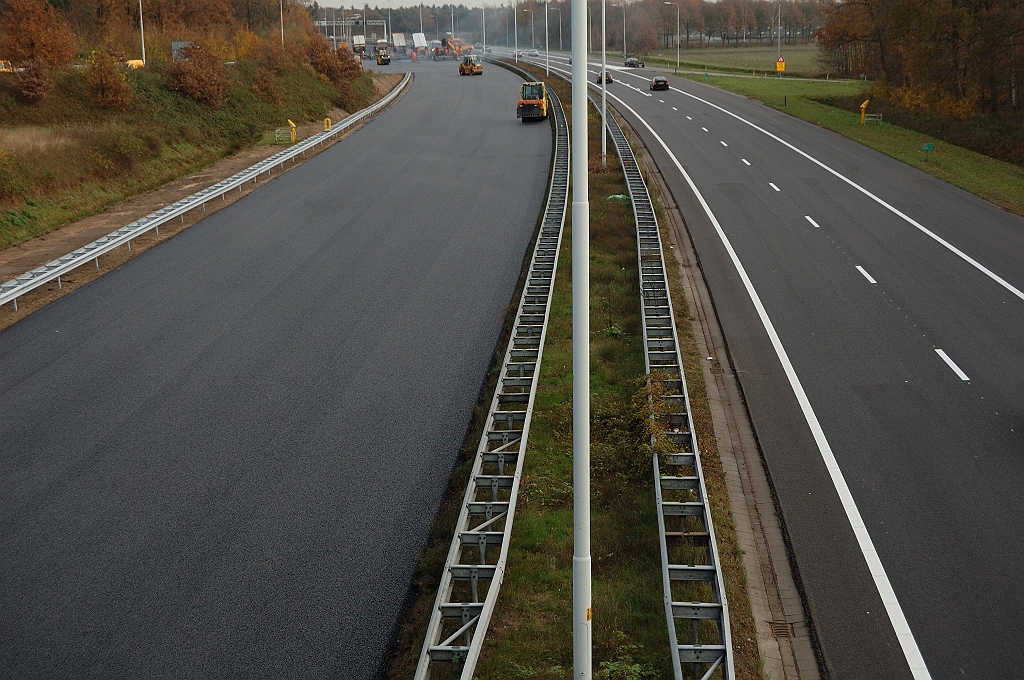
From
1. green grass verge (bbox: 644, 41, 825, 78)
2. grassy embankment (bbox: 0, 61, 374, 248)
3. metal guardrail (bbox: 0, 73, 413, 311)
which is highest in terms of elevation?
green grass verge (bbox: 644, 41, 825, 78)

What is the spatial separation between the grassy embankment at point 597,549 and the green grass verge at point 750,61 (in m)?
86.1

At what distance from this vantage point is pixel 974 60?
50.8 meters

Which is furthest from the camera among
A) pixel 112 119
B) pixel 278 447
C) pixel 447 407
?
pixel 112 119

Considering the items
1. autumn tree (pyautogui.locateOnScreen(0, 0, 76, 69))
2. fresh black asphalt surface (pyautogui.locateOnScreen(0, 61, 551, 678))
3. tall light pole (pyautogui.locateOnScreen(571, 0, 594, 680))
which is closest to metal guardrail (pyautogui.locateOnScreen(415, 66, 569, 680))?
fresh black asphalt surface (pyautogui.locateOnScreen(0, 61, 551, 678))

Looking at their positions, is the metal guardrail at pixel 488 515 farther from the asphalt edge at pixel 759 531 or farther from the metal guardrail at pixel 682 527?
the asphalt edge at pixel 759 531

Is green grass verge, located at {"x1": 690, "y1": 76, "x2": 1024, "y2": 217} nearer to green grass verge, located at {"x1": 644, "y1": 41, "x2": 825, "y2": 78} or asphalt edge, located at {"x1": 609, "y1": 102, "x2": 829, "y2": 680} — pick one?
asphalt edge, located at {"x1": 609, "y1": 102, "x2": 829, "y2": 680}

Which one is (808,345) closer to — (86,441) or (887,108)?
(86,441)

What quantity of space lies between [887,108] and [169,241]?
47.5 metres

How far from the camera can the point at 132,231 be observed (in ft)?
88.5

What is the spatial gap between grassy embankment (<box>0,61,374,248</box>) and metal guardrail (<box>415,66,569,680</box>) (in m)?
18.4

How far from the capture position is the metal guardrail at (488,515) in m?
9.62

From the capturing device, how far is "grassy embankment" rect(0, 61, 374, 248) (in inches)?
1251

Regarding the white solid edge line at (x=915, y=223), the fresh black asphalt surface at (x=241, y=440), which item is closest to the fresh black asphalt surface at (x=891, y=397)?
the white solid edge line at (x=915, y=223)

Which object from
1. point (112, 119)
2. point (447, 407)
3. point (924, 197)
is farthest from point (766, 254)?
point (112, 119)
